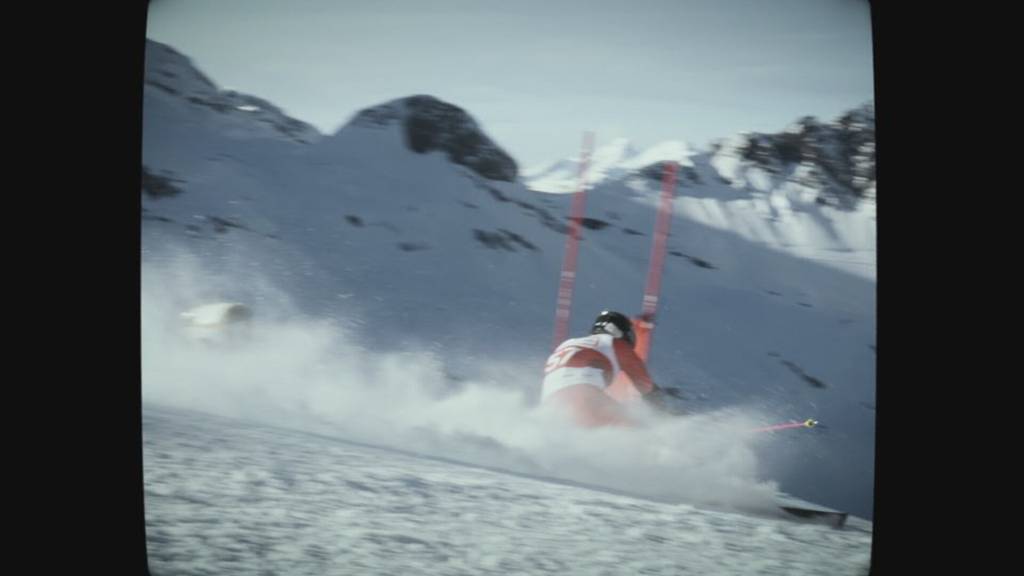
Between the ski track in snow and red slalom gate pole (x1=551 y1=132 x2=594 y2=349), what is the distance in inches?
20.4

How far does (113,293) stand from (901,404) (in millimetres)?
2299

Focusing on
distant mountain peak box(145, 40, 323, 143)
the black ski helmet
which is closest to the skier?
the black ski helmet

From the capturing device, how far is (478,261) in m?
2.03

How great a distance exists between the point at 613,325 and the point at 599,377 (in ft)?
0.49

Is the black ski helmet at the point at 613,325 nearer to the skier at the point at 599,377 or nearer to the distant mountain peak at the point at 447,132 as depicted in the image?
the skier at the point at 599,377

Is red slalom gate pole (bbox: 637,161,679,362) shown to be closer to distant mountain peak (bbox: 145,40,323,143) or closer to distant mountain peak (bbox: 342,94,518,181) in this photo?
distant mountain peak (bbox: 342,94,518,181)

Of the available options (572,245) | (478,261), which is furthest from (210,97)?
(572,245)

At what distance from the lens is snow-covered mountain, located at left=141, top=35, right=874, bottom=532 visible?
6.53ft

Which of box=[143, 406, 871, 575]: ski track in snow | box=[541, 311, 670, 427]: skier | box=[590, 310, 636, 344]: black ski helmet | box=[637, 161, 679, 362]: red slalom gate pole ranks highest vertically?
box=[637, 161, 679, 362]: red slalom gate pole

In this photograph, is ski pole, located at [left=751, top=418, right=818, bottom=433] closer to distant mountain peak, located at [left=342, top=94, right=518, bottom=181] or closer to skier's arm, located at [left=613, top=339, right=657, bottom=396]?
skier's arm, located at [left=613, top=339, right=657, bottom=396]

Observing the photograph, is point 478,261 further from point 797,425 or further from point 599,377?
point 797,425

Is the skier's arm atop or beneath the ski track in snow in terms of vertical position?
atop

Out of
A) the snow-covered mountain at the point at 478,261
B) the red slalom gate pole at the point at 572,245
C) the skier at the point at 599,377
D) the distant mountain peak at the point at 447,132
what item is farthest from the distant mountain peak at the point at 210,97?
the skier at the point at 599,377

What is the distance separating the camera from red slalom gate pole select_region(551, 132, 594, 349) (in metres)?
2.02
